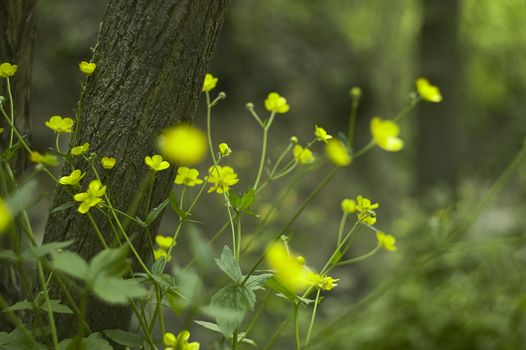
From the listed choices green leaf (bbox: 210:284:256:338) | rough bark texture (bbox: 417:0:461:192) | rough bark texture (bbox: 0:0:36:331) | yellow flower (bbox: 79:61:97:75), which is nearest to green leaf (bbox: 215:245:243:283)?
green leaf (bbox: 210:284:256:338)

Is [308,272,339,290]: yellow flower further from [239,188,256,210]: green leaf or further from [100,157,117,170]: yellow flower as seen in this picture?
[100,157,117,170]: yellow flower

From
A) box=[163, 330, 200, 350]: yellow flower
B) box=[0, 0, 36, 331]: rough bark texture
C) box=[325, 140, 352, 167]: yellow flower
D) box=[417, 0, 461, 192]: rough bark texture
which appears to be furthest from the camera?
box=[417, 0, 461, 192]: rough bark texture

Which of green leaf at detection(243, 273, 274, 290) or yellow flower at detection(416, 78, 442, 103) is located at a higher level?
yellow flower at detection(416, 78, 442, 103)

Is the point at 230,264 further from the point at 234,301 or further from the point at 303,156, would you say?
the point at 303,156

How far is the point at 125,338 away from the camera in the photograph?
0.88 meters

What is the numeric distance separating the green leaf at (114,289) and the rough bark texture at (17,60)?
2.22 feet

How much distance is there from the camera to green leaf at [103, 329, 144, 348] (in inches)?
34.0

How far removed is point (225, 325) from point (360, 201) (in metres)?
0.30

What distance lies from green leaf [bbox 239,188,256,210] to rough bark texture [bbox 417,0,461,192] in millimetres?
4652

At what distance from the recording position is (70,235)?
38.7 inches

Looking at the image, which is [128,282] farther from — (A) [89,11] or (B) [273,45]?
(B) [273,45]

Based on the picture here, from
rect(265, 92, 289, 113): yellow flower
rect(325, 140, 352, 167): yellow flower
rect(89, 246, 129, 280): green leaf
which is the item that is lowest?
rect(89, 246, 129, 280): green leaf

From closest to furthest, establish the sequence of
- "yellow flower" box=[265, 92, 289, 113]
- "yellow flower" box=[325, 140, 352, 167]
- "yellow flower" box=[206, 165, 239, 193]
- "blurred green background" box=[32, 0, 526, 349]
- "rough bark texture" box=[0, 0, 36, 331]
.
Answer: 1. "yellow flower" box=[325, 140, 352, 167]
2. "yellow flower" box=[206, 165, 239, 193]
3. "yellow flower" box=[265, 92, 289, 113]
4. "rough bark texture" box=[0, 0, 36, 331]
5. "blurred green background" box=[32, 0, 526, 349]

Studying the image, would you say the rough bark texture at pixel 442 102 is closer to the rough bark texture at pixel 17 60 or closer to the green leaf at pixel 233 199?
the rough bark texture at pixel 17 60
